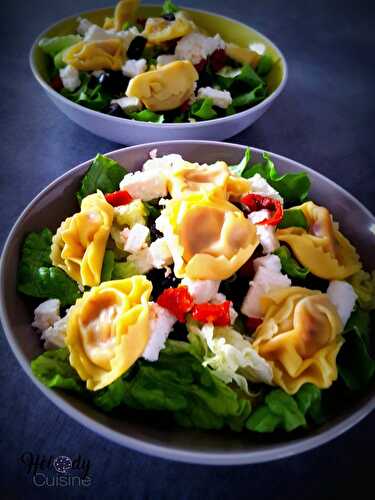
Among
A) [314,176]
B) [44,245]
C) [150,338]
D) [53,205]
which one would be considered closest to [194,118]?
[314,176]

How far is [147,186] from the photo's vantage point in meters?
1.16

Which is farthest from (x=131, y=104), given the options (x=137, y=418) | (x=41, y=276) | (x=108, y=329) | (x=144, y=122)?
(x=137, y=418)

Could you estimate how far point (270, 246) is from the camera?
3.45ft

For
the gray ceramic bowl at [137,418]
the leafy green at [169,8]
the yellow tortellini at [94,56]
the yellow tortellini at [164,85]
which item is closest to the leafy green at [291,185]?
the gray ceramic bowl at [137,418]

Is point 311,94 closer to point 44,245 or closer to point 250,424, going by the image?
point 44,245

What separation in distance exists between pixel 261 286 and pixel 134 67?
0.93m

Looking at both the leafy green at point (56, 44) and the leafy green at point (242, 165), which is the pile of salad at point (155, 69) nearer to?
the leafy green at point (56, 44)

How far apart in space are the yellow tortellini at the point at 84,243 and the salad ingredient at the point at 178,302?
0.52 ft

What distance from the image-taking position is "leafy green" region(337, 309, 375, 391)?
3.12ft

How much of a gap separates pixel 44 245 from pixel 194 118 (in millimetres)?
664

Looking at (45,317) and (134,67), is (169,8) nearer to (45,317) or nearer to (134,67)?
(134,67)

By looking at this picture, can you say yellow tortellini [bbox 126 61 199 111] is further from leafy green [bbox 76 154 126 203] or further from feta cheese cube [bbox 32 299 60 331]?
feta cheese cube [bbox 32 299 60 331]

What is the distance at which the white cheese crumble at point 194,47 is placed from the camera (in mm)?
1662

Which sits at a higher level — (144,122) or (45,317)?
(144,122)
